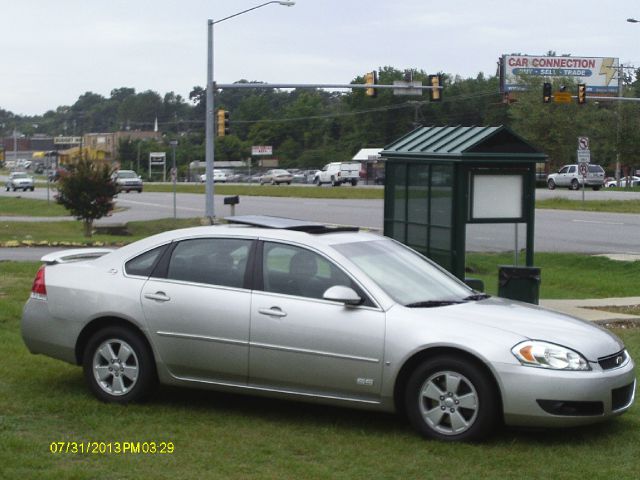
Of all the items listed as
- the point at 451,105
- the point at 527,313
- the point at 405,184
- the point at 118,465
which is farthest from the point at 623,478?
the point at 451,105

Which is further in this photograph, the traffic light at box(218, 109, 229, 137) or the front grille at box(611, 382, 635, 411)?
the traffic light at box(218, 109, 229, 137)

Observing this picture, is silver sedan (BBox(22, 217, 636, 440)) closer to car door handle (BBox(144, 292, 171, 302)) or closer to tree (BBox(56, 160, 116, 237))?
A: car door handle (BBox(144, 292, 171, 302))

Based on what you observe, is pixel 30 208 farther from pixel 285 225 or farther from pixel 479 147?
pixel 285 225

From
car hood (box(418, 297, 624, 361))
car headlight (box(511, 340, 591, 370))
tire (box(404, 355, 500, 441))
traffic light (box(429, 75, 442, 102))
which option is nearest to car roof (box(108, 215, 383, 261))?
car hood (box(418, 297, 624, 361))

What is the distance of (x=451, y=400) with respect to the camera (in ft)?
22.5

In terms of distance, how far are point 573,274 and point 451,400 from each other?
12206 mm

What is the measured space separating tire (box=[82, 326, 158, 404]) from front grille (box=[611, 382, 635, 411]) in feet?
10.5

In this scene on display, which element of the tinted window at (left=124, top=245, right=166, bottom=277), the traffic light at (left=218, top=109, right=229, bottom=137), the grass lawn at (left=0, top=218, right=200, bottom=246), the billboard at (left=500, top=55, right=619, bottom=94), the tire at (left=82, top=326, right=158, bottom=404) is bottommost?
the grass lawn at (left=0, top=218, right=200, bottom=246)

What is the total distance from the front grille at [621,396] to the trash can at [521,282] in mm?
3829

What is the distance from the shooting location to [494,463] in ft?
20.9

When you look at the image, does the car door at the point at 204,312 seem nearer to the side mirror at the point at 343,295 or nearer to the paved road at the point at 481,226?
the side mirror at the point at 343,295

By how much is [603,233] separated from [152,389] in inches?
901

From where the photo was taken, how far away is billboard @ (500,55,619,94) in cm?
9256

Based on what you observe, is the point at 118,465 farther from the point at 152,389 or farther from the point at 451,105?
the point at 451,105
